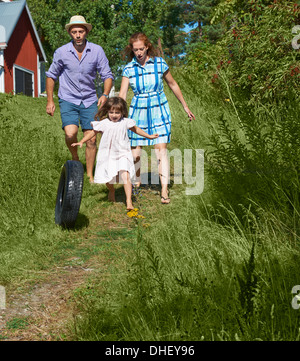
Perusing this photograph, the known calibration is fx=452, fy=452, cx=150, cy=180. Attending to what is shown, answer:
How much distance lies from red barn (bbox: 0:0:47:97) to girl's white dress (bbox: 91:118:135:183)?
16.7 meters

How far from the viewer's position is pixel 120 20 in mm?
29359

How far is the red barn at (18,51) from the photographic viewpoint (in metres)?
21.8

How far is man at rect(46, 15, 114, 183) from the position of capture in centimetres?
609

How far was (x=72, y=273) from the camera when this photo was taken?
3.82m

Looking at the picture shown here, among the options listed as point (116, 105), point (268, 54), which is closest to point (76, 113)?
point (116, 105)

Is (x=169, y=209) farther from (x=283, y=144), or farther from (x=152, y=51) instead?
(x=283, y=144)

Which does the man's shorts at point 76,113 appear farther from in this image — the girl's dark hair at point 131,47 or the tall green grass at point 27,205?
the girl's dark hair at point 131,47

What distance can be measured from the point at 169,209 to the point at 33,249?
5.76 feet

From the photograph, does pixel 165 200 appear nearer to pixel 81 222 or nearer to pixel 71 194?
pixel 81 222

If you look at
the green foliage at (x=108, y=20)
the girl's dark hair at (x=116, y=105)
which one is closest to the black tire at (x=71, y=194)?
the girl's dark hair at (x=116, y=105)

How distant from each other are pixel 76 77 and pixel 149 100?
1184 mm

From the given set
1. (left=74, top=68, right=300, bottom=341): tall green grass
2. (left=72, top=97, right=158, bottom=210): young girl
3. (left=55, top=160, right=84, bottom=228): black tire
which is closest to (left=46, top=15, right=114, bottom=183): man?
(left=72, top=97, right=158, bottom=210): young girl

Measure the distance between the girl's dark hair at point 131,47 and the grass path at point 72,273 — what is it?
1841 mm

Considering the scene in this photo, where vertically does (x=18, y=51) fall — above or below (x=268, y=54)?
above
